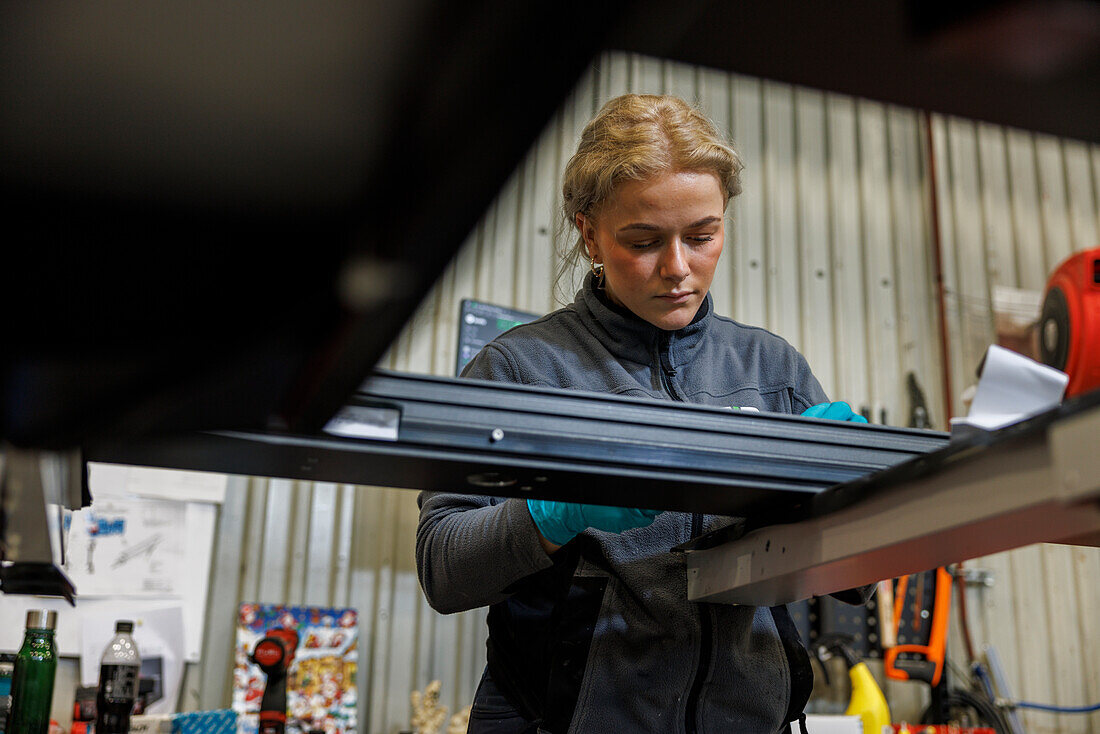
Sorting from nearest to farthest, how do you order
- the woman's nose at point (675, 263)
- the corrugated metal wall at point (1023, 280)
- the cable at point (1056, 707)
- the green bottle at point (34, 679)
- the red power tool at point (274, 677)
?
the woman's nose at point (675, 263), the green bottle at point (34, 679), the red power tool at point (274, 677), the cable at point (1056, 707), the corrugated metal wall at point (1023, 280)

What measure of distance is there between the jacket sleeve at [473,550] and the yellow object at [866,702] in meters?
2.34

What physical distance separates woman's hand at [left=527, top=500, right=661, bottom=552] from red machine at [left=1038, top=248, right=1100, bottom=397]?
2616 mm

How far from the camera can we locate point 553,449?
771 millimetres

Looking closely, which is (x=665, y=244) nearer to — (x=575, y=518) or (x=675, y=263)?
(x=675, y=263)

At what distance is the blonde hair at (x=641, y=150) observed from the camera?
128 centimetres

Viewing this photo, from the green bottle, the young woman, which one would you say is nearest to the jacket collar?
the young woman

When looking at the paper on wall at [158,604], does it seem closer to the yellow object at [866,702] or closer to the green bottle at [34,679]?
the green bottle at [34,679]

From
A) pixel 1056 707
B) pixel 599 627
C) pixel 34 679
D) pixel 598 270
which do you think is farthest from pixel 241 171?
pixel 1056 707

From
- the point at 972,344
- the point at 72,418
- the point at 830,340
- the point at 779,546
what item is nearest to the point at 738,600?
the point at 779,546

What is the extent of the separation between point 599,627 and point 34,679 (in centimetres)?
149

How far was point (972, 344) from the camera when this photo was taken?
3.96 meters

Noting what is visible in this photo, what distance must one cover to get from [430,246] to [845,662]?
11.0 ft

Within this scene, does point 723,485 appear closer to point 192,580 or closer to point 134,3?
point 134,3

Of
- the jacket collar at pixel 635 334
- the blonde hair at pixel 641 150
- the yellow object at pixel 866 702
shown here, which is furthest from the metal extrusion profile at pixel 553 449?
the yellow object at pixel 866 702
